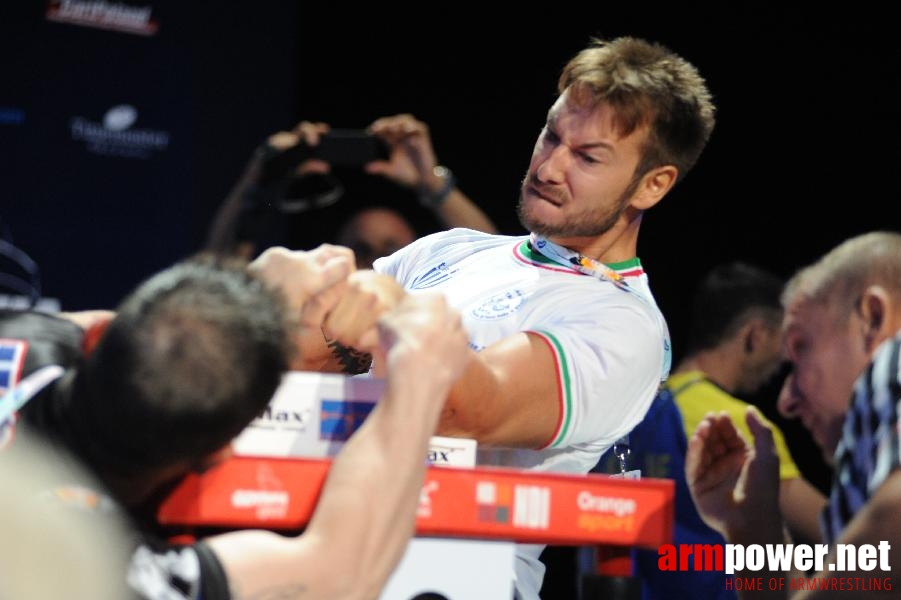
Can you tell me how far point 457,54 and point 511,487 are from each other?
9.75ft

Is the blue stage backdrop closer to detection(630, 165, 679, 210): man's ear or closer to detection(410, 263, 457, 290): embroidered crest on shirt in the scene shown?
detection(410, 263, 457, 290): embroidered crest on shirt

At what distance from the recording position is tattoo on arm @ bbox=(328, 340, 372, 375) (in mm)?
1970

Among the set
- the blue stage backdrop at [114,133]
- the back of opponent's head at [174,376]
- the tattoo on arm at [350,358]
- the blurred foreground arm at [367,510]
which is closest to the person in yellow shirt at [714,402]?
the tattoo on arm at [350,358]

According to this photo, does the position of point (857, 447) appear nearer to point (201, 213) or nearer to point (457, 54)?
point (201, 213)

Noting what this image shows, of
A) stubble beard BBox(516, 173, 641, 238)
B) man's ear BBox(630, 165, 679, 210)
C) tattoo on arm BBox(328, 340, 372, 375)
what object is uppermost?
man's ear BBox(630, 165, 679, 210)

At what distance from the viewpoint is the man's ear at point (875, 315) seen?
72.1 inches

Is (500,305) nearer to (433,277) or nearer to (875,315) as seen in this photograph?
(433,277)

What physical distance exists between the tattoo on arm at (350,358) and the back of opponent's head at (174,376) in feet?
2.22

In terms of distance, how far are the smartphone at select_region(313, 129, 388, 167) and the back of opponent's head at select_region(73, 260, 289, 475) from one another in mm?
2266

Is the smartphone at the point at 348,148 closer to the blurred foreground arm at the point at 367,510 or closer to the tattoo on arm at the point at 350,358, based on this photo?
the tattoo on arm at the point at 350,358

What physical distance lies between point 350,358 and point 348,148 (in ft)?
5.32

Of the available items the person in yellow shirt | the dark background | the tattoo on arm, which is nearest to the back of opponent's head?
the tattoo on arm

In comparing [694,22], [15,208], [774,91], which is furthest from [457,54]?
[15,208]

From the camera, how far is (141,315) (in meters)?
1.24
